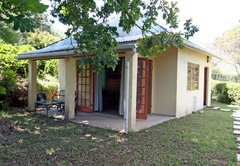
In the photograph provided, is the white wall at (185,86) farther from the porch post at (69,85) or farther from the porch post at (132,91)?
the porch post at (69,85)

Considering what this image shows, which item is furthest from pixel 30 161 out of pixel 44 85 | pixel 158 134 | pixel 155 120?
pixel 44 85

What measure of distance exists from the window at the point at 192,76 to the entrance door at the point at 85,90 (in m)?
4.56

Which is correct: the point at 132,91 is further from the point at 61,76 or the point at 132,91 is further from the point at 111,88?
the point at 111,88

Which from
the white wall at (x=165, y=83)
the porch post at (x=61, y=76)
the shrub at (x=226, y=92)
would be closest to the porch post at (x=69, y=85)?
the white wall at (x=165, y=83)

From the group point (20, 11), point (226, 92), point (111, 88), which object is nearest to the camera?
point (20, 11)

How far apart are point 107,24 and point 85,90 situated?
5756mm

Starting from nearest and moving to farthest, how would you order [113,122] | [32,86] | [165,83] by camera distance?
[113,122] < [165,83] < [32,86]

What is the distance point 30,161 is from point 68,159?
697 millimetres

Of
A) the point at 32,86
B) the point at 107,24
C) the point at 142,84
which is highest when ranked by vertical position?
the point at 107,24

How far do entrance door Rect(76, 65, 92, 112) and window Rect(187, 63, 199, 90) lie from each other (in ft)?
14.9

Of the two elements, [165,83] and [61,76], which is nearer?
[165,83]

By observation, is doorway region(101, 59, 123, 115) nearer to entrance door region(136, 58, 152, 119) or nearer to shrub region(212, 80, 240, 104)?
entrance door region(136, 58, 152, 119)

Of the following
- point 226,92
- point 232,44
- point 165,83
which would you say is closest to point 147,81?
point 165,83

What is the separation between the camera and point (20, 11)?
1.77 meters
